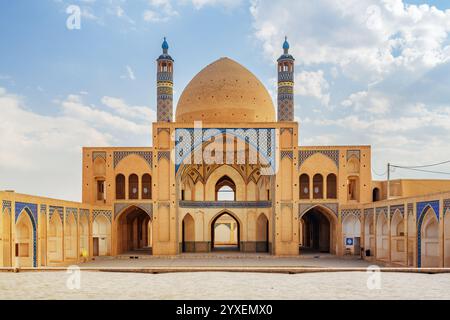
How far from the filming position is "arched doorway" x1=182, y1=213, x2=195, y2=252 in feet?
78.0

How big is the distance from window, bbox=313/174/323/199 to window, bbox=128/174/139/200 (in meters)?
7.79

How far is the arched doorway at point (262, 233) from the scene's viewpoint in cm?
2394

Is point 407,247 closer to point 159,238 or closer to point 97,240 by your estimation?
point 159,238

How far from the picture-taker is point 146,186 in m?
23.0

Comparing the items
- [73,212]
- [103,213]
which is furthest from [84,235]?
[73,212]

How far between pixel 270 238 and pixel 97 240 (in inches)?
291

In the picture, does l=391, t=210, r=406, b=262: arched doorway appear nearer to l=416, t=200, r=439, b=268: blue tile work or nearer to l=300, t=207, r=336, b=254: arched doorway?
l=416, t=200, r=439, b=268: blue tile work

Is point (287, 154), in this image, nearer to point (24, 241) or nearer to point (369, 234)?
point (369, 234)

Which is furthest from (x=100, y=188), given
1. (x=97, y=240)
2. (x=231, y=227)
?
(x=231, y=227)

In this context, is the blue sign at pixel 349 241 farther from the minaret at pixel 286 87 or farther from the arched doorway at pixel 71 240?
the arched doorway at pixel 71 240

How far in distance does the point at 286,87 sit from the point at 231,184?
5822 millimetres

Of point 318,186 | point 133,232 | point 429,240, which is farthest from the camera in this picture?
point 133,232

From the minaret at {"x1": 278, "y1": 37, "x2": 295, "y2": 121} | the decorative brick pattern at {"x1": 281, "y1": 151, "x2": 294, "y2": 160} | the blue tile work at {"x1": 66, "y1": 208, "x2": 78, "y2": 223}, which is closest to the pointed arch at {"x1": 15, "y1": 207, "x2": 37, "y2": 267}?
the blue tile work at {"x1": 66, "y1": 208, "x2": 78, "y2": 223}

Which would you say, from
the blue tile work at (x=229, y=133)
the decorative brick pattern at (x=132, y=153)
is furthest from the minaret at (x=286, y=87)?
the decorative brick pattern at (x=132, y=153)
